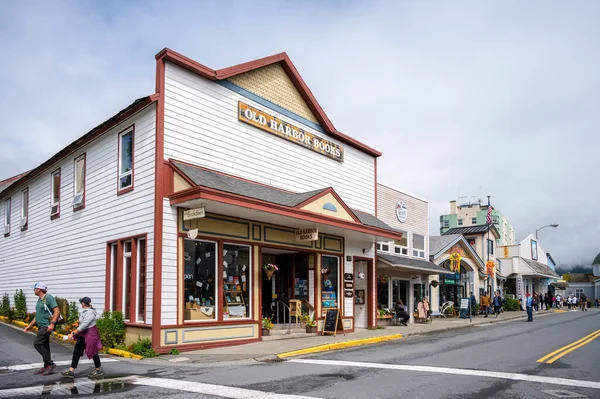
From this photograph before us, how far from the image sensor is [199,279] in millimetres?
14648

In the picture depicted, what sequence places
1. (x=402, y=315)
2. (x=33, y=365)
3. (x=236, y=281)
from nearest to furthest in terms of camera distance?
(x=33, y=365) < (x=236, y=281) < (x=402, y=315)

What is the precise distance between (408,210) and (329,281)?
A: 1008 centimetres

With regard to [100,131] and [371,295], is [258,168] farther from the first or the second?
[371,295]

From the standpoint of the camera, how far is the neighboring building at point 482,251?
4071 centimetres

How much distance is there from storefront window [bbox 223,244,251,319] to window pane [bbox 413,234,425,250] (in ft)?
50.1

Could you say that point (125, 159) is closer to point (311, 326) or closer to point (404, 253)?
point (311, 326)

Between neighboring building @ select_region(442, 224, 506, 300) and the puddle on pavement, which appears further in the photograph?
neighboring building @ select_region(442, 224, 506, 300)

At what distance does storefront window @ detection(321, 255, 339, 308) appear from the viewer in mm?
19422

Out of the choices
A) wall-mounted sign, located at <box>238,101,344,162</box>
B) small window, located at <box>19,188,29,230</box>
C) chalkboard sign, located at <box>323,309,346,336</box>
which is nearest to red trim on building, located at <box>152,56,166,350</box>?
wall-mounted sign, located at <box>238,101,344,162</box>

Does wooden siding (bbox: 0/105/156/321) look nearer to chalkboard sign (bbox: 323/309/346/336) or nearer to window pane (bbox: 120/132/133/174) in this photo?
window pane (bbox: 120/132/133/174)

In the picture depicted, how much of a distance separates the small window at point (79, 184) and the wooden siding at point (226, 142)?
5.25 meters

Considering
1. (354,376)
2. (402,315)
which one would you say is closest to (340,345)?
(354,376)

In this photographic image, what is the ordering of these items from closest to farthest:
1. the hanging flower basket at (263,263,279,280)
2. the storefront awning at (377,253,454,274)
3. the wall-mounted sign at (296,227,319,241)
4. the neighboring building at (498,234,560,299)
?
1. the hanging flower basket at (263,263,279,280)
2. the wall-mounted sign at (296,227,319,241)
3. the storefront awning at (377,253,454,274)
4. the neighboring building at (498,234,560,299)

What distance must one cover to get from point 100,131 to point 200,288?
20.1ft
